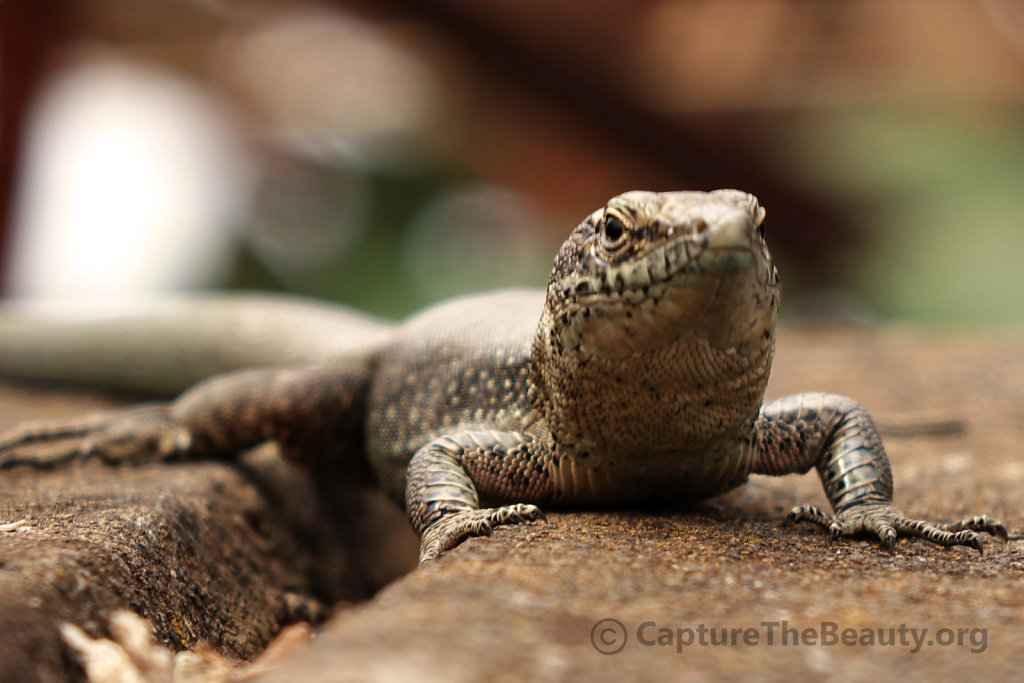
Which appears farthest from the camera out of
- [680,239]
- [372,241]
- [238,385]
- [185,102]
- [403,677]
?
[185,102]

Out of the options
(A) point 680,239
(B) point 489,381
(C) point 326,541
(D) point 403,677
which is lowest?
(C) point 326,541

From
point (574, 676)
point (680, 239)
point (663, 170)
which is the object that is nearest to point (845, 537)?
point (680, 239)

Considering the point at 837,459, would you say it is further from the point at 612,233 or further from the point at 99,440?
the point at 99,440

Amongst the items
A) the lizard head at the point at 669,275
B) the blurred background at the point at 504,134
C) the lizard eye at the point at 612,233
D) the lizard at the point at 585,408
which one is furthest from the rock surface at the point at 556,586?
the blurred background at the point at 504,134

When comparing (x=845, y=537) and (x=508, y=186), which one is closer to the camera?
(x=845, y=537)

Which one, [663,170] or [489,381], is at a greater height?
[663,170]

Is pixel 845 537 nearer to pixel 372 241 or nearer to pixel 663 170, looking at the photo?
pixel 663 170

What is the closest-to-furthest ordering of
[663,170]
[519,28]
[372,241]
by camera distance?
[519,28], [663,170], [372,241]

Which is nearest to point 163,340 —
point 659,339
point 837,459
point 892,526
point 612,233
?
point 612,233
